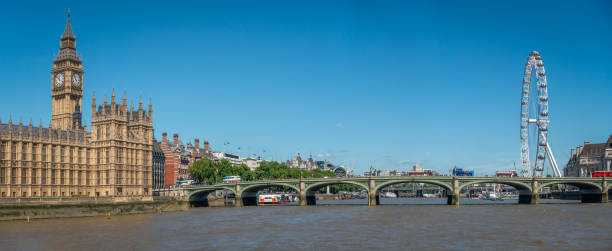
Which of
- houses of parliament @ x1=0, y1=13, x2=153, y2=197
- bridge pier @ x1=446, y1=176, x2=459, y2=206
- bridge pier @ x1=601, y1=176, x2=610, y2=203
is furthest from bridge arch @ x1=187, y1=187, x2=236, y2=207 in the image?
bridge pier @ x1=601, y1=176, x2=610, y2=203

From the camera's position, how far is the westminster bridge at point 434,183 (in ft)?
357

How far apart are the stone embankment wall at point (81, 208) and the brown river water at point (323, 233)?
249cm

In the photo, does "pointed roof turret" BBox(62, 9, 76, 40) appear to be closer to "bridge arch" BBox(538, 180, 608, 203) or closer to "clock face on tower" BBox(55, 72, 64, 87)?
"clock face on tower" BBox(55, 72, 64, 87)

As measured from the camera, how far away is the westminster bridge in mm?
108750

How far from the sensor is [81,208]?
84.8m

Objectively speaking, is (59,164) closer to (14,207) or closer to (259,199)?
(14,207)

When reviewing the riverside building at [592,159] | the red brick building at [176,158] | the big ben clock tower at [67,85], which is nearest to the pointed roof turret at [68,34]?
the big ben clock tower at [67,85]

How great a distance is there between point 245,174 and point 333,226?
3156 inches

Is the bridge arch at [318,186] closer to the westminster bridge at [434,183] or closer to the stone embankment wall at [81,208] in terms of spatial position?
the westminster bridge at [434,183]

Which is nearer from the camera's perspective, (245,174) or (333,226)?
(333,226)

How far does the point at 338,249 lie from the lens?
156ft

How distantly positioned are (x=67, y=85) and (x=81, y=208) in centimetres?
4539

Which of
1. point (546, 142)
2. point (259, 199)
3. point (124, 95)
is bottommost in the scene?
point (259, 199)

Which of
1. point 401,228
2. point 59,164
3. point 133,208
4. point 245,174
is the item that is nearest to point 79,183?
point 59,164
